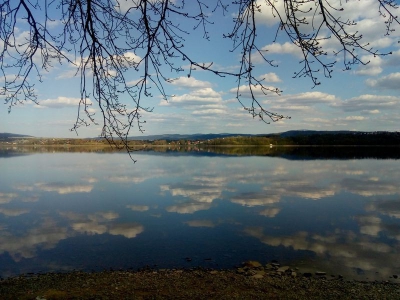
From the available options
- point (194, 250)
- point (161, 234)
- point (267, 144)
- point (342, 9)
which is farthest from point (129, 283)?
point (267, 144)

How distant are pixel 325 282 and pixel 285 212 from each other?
826 centimetres

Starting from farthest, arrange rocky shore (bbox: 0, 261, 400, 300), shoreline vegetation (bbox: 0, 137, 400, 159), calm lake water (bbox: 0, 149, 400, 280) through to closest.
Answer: shoreline vegetation (bbox: 0, 137, 400, 159), calm lake water (bbox: 0, 149, 400, 280), rocky shore (bbox: 0, 261, 400, 300)

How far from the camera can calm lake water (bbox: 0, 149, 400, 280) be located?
1095 centimetres

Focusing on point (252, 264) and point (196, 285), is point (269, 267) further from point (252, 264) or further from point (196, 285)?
point (196, 285)

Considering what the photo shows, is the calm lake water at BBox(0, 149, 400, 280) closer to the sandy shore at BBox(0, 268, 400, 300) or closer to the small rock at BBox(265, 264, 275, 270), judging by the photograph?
the small rock at BBox(265, 264, 275, 270)

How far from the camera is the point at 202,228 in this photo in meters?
14.5

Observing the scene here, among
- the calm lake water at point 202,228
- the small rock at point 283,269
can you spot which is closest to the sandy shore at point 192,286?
the small rock at point 283,269

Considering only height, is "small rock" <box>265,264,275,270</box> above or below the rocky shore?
below

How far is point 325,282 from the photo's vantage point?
920cm

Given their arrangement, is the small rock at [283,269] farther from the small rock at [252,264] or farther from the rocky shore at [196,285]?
the small rock at [252,264]

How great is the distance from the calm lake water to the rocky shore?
70 cm

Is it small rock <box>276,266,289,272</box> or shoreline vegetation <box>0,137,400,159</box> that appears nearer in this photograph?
small rock <box>276,266,289,272</box>

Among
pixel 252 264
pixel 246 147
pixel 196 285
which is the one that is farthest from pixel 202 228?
pixel 246 147

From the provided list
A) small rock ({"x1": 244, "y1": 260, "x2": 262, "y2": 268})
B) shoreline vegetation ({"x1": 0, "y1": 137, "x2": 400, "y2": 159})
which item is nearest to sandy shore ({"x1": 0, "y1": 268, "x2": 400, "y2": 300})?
small rock ({"x1": 244, "y1": 260, "x2": 262, "y2": 268})
